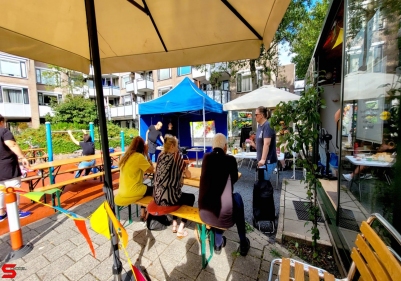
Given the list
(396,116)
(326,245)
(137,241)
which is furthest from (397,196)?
(137,241)

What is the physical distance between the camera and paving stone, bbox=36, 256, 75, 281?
1.90 meters

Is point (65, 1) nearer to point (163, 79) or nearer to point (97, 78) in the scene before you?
point (97, 78)

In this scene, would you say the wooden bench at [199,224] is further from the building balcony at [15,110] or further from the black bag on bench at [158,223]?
the building balcony at [15,110]

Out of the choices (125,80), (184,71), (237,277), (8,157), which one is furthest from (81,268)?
(125,80)

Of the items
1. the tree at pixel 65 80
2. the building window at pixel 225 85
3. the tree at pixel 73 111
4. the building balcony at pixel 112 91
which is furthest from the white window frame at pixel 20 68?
the building window at pixel 225 85

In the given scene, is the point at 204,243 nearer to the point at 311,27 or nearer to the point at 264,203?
the point at 264,203

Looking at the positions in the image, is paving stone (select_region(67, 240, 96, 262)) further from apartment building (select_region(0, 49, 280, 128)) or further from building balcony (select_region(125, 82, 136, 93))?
building balcony (select_region(125, 82, 136, 93))

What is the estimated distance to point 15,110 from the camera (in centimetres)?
1812

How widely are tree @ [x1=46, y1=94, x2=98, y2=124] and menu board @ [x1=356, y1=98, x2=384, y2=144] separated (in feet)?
62.7

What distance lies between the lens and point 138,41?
7.25ft

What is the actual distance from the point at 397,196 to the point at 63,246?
3.50m

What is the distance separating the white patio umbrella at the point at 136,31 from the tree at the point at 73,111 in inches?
680

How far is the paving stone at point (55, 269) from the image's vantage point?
1.90 meters

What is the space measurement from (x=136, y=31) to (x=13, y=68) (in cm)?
2497
